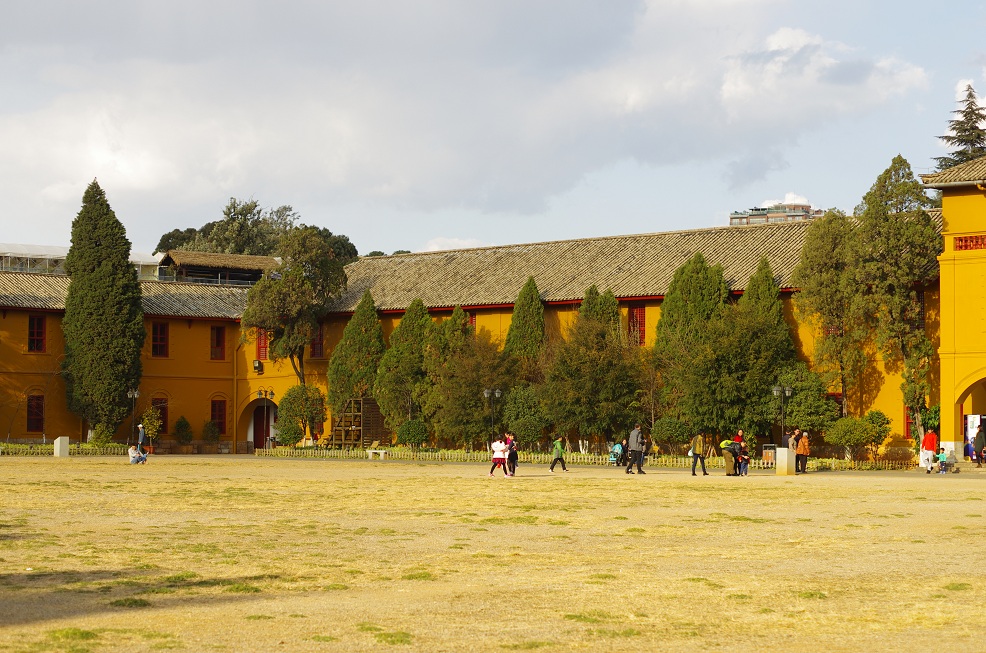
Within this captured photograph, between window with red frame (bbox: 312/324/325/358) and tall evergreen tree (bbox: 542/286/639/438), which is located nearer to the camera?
tall evergreen tree (bbox: 542/286/639/438)

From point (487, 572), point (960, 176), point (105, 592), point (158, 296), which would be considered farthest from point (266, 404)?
point (105, 592)

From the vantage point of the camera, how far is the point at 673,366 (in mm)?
49031

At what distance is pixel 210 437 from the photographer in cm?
6494

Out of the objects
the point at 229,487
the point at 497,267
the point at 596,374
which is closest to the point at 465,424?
the point at 596,374

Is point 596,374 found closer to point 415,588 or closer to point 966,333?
point 966,333

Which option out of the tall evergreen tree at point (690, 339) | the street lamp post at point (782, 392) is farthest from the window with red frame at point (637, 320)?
the street lamp post at point (782, 392)

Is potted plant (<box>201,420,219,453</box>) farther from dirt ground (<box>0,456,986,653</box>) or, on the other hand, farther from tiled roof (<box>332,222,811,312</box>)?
dirt ground (<box>0,456,986,653</box>)

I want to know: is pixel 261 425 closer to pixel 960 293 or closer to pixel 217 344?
pixel 217 344

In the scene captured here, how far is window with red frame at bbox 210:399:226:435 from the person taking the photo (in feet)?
217

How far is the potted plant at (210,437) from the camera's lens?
211 ft

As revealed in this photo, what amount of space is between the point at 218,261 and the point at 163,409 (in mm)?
11784

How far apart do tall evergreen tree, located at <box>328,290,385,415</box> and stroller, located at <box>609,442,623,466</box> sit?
15.2 m

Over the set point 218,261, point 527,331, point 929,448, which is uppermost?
point 218,261

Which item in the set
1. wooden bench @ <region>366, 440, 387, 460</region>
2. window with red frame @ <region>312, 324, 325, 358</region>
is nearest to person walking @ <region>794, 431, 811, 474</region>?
wooden bench @ <region>366, 440, 387, 460</region>
